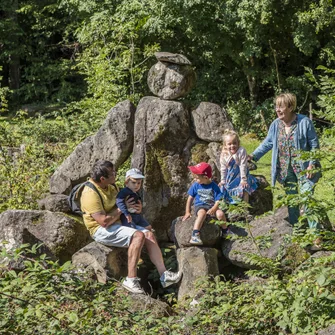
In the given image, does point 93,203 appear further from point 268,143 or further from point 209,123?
point 268,143

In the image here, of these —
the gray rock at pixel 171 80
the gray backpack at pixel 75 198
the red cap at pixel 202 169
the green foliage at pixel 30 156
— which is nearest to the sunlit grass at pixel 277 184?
the red cap at pixel 202 169

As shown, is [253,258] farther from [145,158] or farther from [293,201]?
[145,158]

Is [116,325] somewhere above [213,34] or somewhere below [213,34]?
below

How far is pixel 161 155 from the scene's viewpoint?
755cm

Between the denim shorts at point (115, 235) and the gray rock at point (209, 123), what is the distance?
1249mm

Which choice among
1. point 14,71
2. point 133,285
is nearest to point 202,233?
point 133,285

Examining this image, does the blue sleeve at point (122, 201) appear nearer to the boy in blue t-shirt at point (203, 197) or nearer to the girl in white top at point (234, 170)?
the boy in blue t-shirt at point (203, 197)

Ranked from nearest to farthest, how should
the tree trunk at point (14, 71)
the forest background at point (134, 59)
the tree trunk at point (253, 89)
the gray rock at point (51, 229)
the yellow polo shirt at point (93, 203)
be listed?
the yellow polo shirt at point (93, 203), the gray rock at point (51, 229), the forest background at point (134, 59), the tree trunk at point (253, 89), the tree trunk at point (14, 71)

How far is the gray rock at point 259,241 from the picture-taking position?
6.62 meters

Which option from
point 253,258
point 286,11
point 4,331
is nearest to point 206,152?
point 253,258

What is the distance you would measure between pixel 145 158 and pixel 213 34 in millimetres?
8591

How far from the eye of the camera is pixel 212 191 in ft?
22.8

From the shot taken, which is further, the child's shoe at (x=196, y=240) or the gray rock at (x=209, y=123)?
the gray rock at (x=209, y=123)

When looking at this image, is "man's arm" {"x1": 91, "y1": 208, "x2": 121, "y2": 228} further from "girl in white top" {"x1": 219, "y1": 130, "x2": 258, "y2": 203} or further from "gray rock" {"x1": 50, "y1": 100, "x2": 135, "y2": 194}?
"girl in white top" {"x1": 219, "y1": 130, "x2": 258, "y2": 203}
